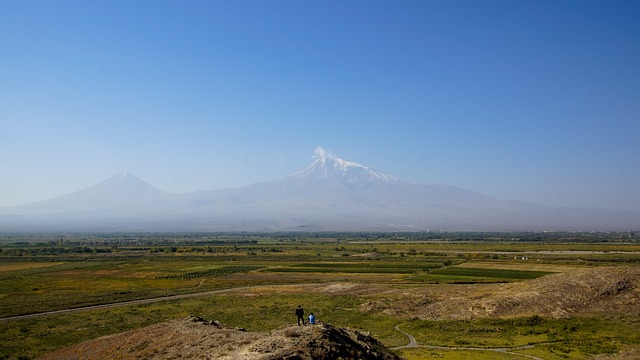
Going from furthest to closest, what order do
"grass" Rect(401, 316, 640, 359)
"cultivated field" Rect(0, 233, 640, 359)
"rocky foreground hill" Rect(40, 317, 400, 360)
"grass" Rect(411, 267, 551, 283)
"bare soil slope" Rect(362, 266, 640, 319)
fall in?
"grass" Rect(411, 267, 551, 283)
"bare soil slope" Rect(362, 266, 640, 319)
"cultivated field" Rect(0, 233, 640, 359)
"grass" Rect(401, 316, 640, 359)
"rocky foreground hill" Rect(40, 317, 400, 360)

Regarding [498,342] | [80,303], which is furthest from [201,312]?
[498,342]

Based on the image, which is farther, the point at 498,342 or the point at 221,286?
the point at 221,286

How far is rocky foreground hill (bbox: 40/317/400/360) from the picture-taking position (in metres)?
20.5

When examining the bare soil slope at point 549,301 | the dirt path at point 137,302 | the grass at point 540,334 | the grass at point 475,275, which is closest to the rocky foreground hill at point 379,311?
the bare soil slope at point 549,301

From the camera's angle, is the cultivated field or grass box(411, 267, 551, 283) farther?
grass box(411, 267, 551, 283)

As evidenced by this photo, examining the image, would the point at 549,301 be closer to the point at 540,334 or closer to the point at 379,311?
the point at 540,334

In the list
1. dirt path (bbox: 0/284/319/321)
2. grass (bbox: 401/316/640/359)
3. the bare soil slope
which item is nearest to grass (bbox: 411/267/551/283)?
the bare soil slope

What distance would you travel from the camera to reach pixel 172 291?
222 ft

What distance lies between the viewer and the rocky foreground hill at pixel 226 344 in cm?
2048

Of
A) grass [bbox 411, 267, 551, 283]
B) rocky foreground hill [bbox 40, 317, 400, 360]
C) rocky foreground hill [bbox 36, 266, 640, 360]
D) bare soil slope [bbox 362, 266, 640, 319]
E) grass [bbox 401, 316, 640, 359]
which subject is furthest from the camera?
grass [bbox 411, 267, 551, 283]

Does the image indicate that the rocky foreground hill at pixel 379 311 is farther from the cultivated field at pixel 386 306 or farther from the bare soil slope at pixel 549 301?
the cultivated field at pixel 386 306

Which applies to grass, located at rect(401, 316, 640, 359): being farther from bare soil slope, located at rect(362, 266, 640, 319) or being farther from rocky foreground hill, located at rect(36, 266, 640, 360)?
bare soil slope, located at rect(362, 266, 640, 319)

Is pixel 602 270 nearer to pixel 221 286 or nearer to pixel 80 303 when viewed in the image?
pixel 221 286

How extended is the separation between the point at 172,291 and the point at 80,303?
13270 millimetres
